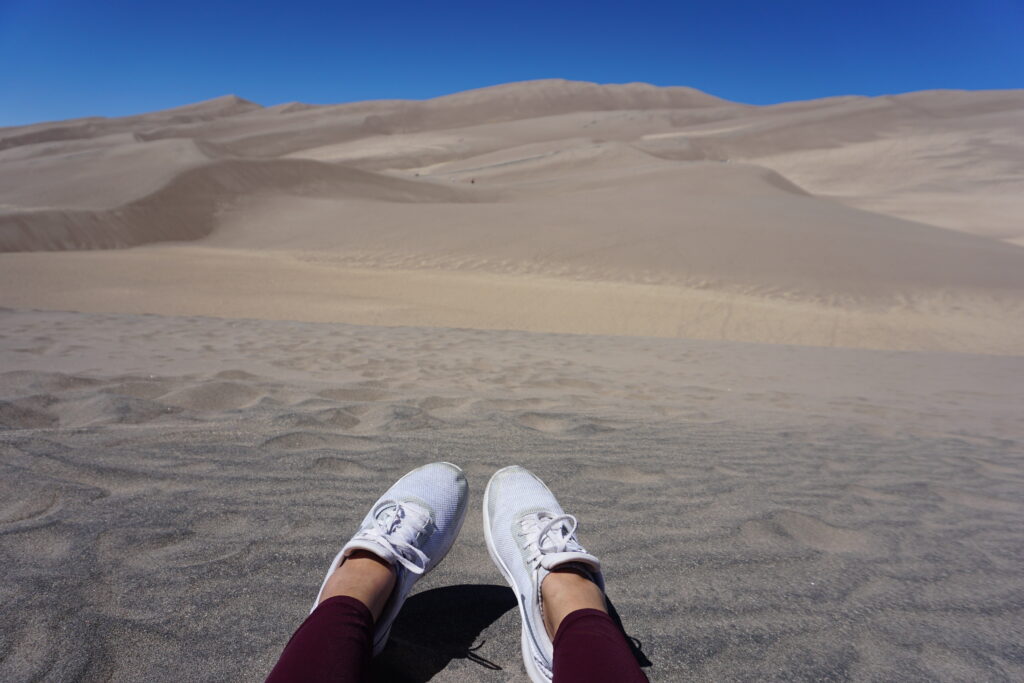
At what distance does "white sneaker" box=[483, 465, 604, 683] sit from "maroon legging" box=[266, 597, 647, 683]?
12 cm

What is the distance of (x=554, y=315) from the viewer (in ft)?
32.8

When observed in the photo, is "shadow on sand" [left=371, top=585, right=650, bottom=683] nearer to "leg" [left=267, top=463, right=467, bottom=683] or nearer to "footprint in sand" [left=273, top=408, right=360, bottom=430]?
"leg" [left=267, top=463, right=467, bottom=683]

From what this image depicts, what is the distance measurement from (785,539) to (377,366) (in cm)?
327

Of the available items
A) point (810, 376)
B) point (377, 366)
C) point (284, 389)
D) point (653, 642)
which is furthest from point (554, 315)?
point (653, 642)

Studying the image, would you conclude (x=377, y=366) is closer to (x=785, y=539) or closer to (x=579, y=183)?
(x=785, y=539)

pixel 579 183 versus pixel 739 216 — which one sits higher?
pixel 579 183

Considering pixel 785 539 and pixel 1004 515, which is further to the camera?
pixel 1004 515

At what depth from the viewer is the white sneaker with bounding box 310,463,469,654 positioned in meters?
1.56

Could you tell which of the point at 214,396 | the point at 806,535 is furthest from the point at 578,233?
the point at 806,535

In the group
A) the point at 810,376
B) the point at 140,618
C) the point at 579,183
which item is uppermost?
the point at 579,183

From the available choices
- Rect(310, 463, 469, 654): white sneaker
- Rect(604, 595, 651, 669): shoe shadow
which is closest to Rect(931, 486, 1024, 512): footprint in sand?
Rect(604, 595, 651, 669): shoe shadow

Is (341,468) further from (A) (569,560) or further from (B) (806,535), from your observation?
(B) (806,535)

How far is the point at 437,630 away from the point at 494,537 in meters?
0.31

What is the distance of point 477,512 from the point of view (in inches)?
94.3
